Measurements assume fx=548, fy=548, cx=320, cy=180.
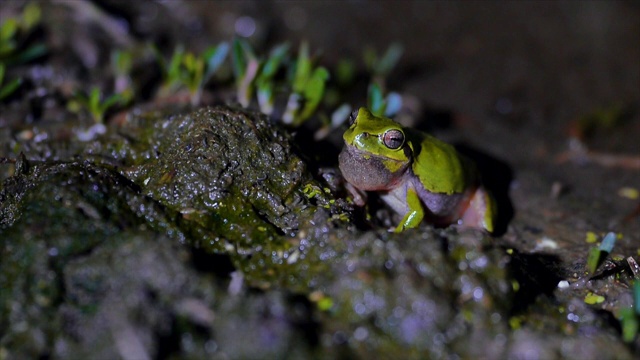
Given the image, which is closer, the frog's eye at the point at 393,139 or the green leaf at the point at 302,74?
the frog's eye at the point at 393,139

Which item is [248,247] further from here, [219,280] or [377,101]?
[377,101]

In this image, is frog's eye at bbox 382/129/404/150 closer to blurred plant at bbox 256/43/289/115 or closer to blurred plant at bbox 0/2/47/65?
blurred plant at bbox 256/43/289/115

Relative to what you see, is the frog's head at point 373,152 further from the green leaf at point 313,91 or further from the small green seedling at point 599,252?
the small green seedling at point 599,252

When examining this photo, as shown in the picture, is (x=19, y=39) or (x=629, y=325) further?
(x=19, y=39)

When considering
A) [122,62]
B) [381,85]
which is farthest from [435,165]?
[122,62]

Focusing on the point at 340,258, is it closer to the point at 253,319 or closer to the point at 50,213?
the point at 253,319

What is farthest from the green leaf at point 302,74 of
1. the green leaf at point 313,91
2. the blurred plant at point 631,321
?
the blurred plant at point 631,321

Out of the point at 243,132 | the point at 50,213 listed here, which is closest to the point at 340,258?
the point at 243,132
